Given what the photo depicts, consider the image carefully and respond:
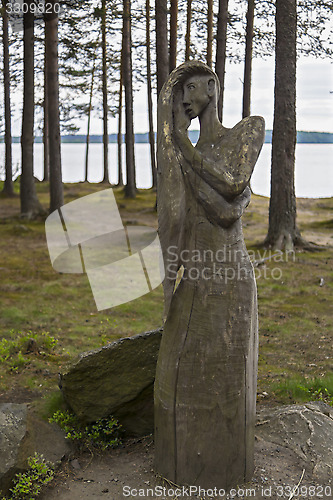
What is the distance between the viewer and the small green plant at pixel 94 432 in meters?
4.59

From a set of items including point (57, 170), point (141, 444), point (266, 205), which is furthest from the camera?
point (266, 205)

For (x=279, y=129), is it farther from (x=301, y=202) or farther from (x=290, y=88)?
(x=301, y=202)

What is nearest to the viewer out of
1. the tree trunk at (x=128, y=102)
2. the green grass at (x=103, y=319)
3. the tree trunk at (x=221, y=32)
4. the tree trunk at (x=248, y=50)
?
the green grass at (x=103, y=319)

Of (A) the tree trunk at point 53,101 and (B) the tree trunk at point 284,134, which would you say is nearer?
(B) the tree trunk at point 284,134

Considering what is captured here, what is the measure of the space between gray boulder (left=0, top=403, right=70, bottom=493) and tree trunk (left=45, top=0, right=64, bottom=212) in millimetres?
11205

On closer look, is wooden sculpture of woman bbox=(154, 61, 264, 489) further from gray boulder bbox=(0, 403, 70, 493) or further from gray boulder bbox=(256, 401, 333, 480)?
gray boulder bbox=(0, 403, 70, 493)

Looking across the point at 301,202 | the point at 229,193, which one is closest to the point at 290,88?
the point at 229,193

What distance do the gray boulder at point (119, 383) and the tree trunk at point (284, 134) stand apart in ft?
24.7

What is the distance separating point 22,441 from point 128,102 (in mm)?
17583

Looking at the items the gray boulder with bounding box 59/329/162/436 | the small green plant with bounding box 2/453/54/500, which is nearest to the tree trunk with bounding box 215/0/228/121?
the gray boulder with bounding box 59/329/162/436

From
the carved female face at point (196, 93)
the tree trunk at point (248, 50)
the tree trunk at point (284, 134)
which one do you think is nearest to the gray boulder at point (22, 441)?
the carved female face at point (196, 93)

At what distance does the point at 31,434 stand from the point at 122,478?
877mm

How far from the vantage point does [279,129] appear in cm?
1154

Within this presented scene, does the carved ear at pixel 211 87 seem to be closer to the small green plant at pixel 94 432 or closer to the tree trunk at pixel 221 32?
the small green plant at pixel 94 432
